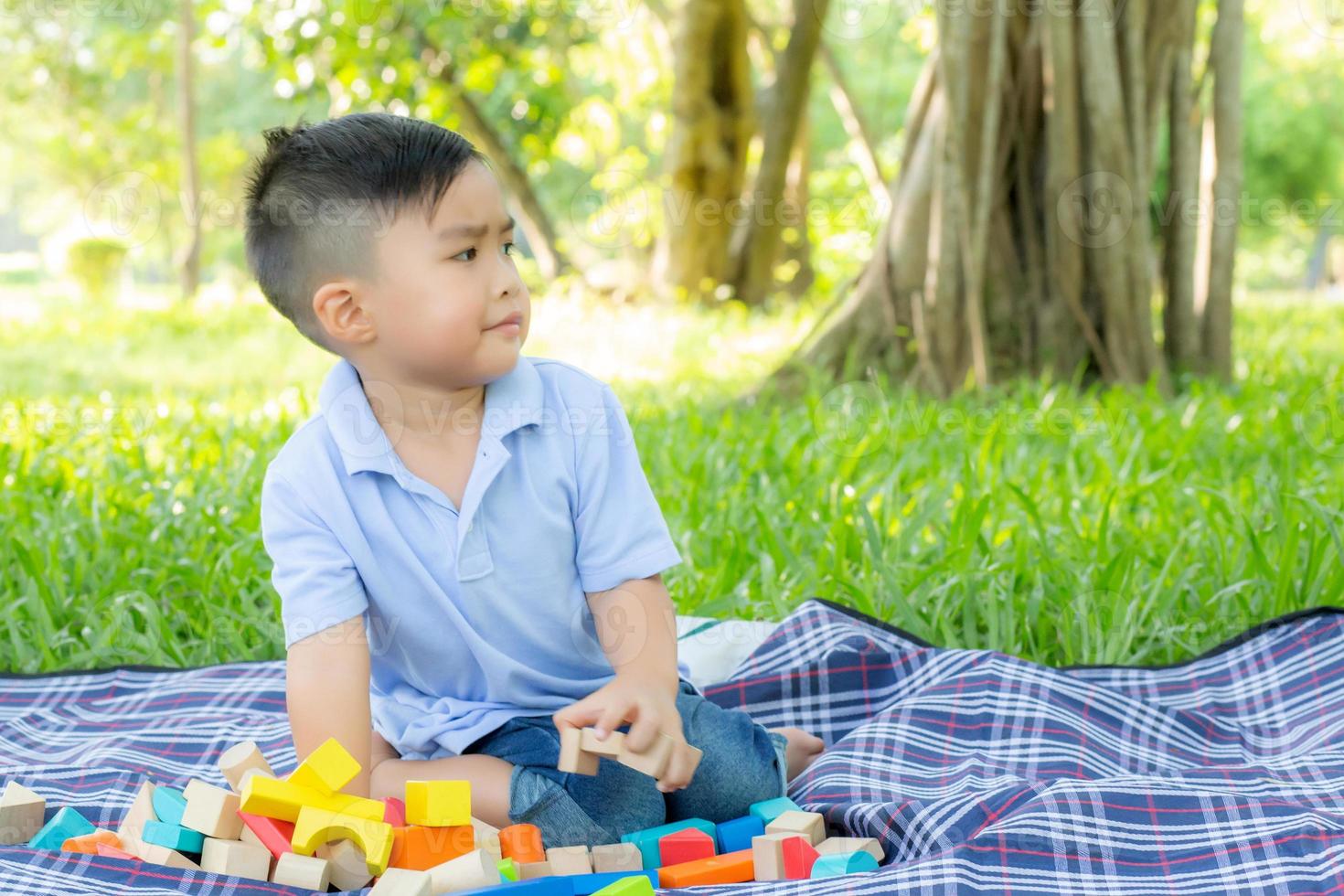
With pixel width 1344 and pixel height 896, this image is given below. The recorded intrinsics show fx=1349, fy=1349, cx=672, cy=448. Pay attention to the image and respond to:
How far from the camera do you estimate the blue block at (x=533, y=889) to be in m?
1.37

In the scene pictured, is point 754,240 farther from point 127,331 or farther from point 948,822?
point 948,822

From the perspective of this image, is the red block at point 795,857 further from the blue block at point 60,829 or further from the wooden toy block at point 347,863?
the blue block at point 60,829

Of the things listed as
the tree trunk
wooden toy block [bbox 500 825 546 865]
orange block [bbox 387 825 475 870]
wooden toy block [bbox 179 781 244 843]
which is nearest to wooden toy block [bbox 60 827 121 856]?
wooden toy block [bbox 179 781 244 843]

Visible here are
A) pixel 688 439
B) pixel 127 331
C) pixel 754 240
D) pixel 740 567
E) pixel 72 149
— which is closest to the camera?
pixel 740 567

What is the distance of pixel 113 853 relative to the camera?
1.52 m

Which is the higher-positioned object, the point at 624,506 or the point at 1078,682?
the point at 624,506

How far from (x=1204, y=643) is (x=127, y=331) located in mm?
8502

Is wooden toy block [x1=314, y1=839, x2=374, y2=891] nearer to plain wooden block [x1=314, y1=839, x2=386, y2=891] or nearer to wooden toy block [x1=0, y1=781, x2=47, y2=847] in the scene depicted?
plain wooden block [x1=314, y1=839, x2=386, y2=891]

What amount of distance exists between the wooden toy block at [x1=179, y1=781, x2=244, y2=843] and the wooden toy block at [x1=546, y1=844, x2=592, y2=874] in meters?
0.36

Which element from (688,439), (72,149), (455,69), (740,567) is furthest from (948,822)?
(72,149)

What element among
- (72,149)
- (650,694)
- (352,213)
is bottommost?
(650,694)

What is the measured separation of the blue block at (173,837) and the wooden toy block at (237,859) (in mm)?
35

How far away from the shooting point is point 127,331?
938cm

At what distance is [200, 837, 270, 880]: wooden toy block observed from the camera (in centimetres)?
149
